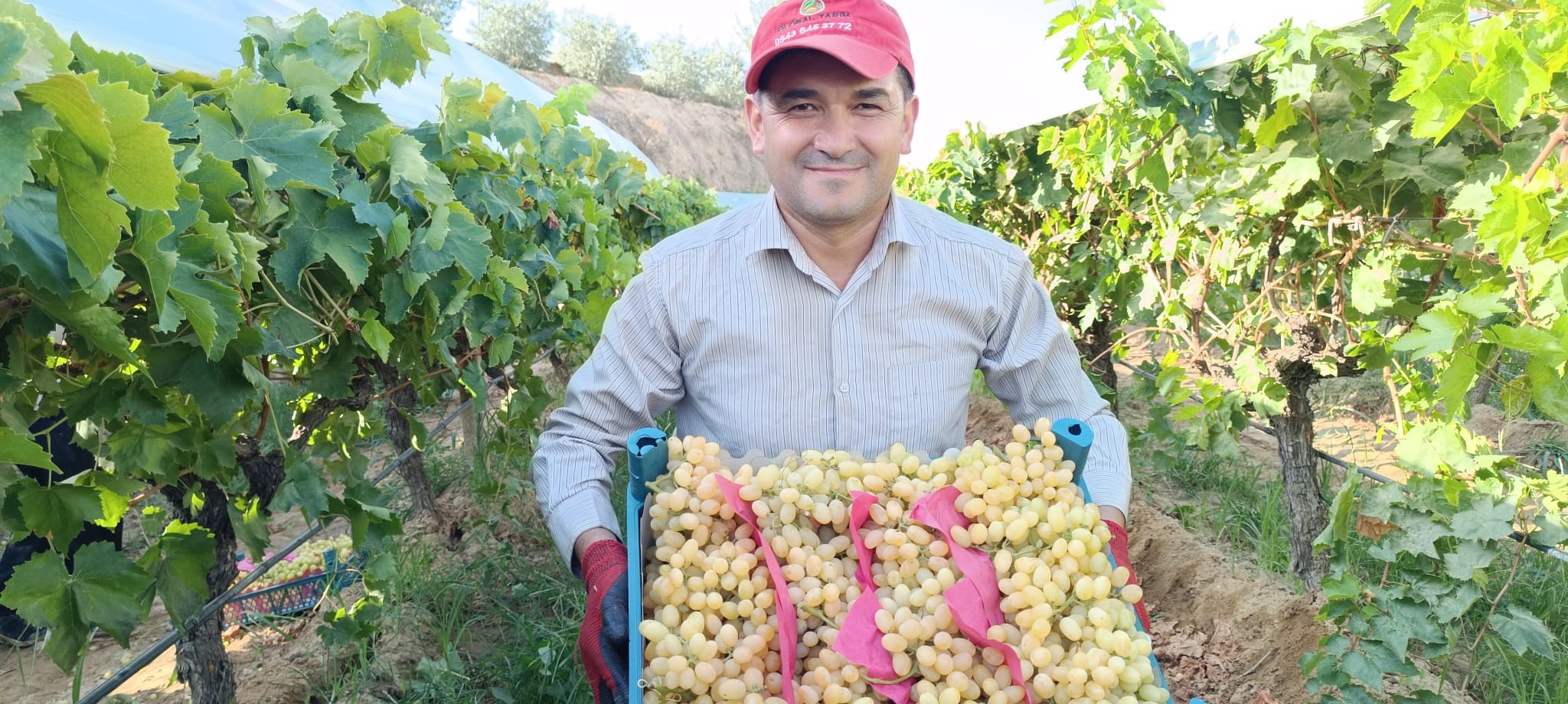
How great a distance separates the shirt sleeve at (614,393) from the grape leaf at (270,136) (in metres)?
0.57

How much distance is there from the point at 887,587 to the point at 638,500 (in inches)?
15.4

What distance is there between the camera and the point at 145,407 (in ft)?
4.91

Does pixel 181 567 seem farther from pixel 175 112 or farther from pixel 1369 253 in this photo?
pixel 1369 253

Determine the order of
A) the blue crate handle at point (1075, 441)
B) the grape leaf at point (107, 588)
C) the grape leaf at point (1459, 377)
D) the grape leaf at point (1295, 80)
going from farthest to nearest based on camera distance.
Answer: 1. the grape leaf at point (1295, 80)
2. the grape leaf at point (1459, 377)
3. the grape leaf at point (107, 588)
4. the blue crate handle at point (1075, 441)

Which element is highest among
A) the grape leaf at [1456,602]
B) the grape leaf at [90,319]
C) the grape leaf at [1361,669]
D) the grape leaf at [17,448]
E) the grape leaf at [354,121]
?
the grape leaf at [354,121]

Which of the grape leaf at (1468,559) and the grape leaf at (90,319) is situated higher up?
the grape leaf at (90,319)

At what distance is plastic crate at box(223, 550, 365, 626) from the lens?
3.29 m

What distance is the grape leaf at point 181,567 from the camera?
1.65 meters

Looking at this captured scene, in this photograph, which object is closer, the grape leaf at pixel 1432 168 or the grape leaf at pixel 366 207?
the grape leaf at pixel 366 207

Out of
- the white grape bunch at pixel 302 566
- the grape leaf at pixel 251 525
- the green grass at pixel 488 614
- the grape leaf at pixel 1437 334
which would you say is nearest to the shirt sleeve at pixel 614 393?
the grape leaf at pixel 251 525

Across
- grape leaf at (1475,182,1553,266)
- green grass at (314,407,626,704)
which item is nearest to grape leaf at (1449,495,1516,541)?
grape leaf at (1475,182,1553,266)

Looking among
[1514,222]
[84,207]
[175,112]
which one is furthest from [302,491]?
[1514,222]

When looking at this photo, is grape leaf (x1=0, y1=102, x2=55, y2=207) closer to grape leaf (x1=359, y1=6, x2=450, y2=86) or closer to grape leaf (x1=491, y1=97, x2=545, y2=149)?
grape leaf (x1=359, y1=6, x2=450, y2=86)

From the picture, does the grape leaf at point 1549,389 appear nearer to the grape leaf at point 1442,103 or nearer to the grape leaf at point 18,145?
the grape leaf at point 1442,103
